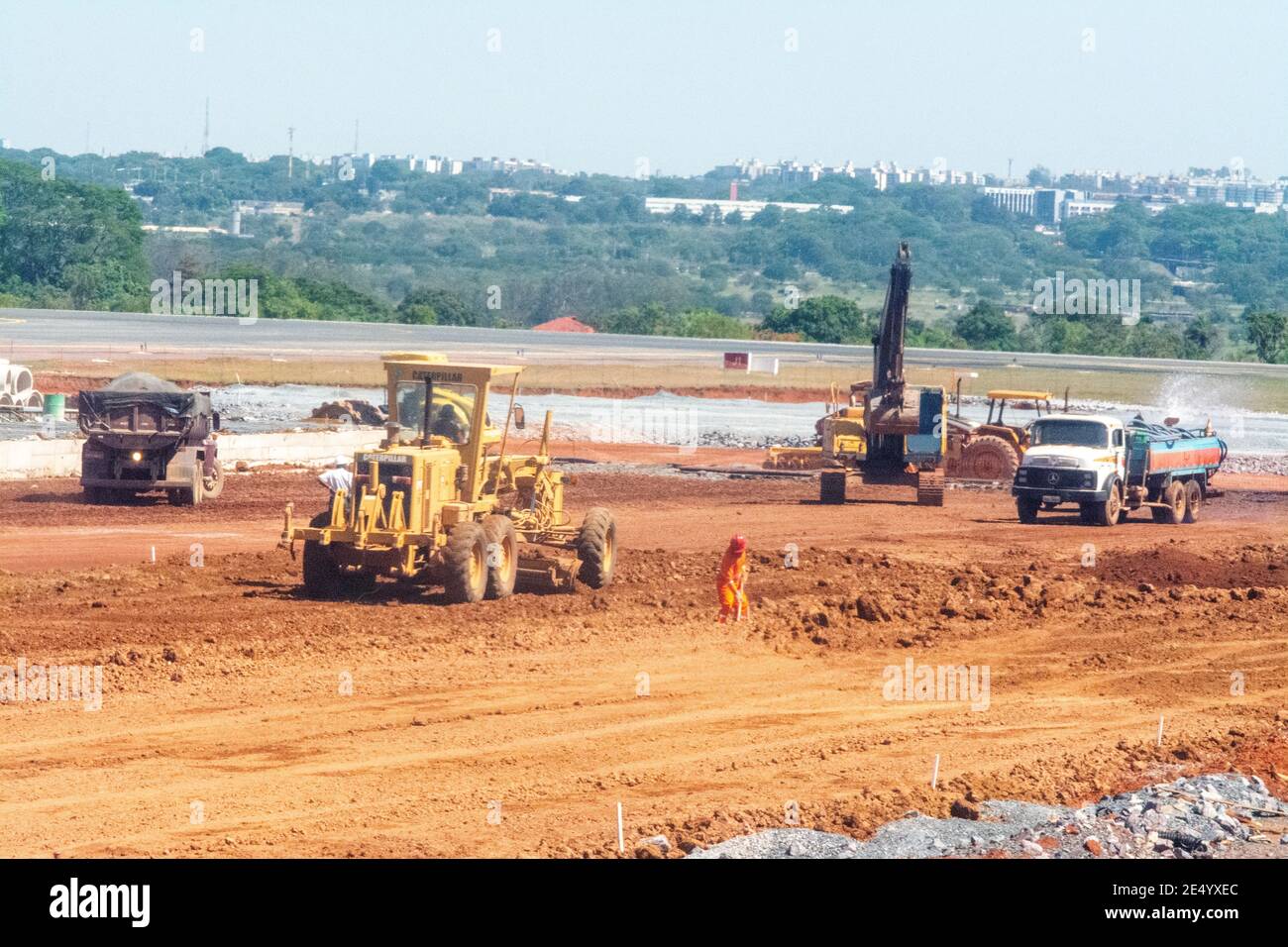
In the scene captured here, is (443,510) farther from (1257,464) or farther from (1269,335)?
(1269,335)

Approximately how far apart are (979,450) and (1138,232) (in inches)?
5727

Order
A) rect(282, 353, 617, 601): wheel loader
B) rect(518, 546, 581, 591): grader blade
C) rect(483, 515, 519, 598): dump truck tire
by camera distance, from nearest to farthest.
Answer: rect(282, 353, 617, 601): wheel loader < rect(483, 515, 519, 598): dump truck tire < rect(518, 546, 581, 591): grader blade

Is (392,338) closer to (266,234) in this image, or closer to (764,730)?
(764,730)

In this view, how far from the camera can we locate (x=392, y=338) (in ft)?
247

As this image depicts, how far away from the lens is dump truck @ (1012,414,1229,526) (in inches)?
1224

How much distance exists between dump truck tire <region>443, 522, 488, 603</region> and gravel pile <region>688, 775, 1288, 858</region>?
7839 millimetres

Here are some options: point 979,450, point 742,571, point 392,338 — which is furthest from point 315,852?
point 392,338

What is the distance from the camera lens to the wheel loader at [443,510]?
744 inches

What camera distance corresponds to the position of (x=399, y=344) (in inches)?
2847

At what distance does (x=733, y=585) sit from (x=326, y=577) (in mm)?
4853
